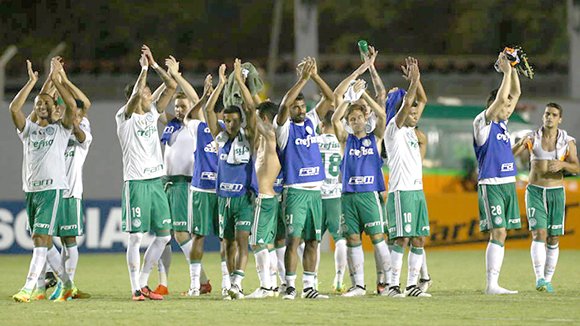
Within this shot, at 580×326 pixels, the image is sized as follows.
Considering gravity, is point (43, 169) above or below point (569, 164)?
below

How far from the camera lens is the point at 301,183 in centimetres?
1589

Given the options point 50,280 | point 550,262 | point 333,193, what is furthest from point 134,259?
point 550,262

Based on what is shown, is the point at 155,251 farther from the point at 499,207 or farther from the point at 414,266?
the point at 499,207

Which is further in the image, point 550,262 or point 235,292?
point 550,262

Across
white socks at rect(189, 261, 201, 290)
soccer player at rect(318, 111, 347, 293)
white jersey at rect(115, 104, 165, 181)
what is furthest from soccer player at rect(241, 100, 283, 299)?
white jersey at rect(115, 104, 165, 181)

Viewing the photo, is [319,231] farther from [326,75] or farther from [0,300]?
[326,75]

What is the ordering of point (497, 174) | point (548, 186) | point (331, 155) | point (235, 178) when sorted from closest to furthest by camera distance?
point (235, 178) < point (497, 174) < point (548, 186) < point (331, 155)

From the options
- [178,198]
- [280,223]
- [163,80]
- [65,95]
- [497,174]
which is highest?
[163,80]

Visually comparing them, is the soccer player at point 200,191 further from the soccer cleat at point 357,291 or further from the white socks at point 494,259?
the white socks at point 494,259

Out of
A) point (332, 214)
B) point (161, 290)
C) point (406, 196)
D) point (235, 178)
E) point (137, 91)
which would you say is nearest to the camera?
point (137, 91)

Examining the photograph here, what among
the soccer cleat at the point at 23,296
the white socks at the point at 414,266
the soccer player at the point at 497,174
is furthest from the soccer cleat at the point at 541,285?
the soccer cleat at the point at 23,296

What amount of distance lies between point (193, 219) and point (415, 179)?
268 cm

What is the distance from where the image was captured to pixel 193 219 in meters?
16.8

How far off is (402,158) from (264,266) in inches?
83.7
